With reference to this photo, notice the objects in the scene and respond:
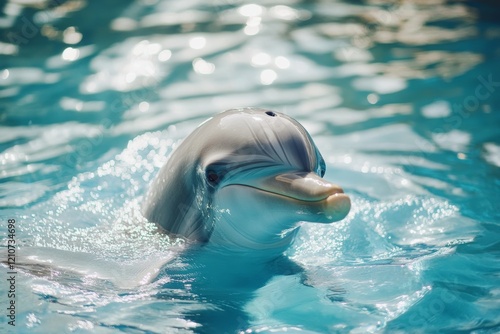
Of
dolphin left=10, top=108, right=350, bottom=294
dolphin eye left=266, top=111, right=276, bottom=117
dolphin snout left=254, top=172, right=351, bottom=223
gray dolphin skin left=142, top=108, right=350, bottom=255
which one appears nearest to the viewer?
dolphin snout left=254, top=172, right=351, bottom=223

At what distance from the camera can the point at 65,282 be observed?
14.3 feet

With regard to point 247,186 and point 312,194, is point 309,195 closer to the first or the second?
point 312,194

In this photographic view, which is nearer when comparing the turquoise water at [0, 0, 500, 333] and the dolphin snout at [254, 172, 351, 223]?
the dolphin snout at [254, 172, 351, 223]

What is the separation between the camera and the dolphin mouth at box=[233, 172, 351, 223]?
11.4ft

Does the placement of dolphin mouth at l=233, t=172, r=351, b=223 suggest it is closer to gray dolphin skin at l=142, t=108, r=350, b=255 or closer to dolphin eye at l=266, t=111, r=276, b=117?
gray dolphin skin at l=142, t=108, r=350, b=255

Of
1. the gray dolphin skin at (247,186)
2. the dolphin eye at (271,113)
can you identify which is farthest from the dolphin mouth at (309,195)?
the dolphin eye at (271,113)

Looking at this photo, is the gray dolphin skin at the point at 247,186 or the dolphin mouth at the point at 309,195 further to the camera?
the gray dolphin skin at the point at 247,186

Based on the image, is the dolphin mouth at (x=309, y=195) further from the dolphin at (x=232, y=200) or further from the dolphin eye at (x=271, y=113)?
the dolphin eye at (x=271, y=113)

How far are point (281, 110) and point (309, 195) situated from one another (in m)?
5.08

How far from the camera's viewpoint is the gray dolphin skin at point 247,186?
369cm

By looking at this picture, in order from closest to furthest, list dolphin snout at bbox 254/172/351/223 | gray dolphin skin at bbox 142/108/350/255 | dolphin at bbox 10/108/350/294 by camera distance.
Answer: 1. dolphin snout at bbox 254/172/351/223
2. gray dolphin skin at bbox 142/108/350/255
3. dolphin at bbox 10/108/350/294

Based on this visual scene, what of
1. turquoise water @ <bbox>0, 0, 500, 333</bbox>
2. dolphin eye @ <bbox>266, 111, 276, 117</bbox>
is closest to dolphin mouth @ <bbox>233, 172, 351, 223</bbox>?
dolphin eye @ <bbox>266, 111, 276, 117</bbox>

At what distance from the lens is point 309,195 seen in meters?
3.55

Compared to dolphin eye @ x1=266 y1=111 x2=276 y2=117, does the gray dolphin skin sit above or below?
below
